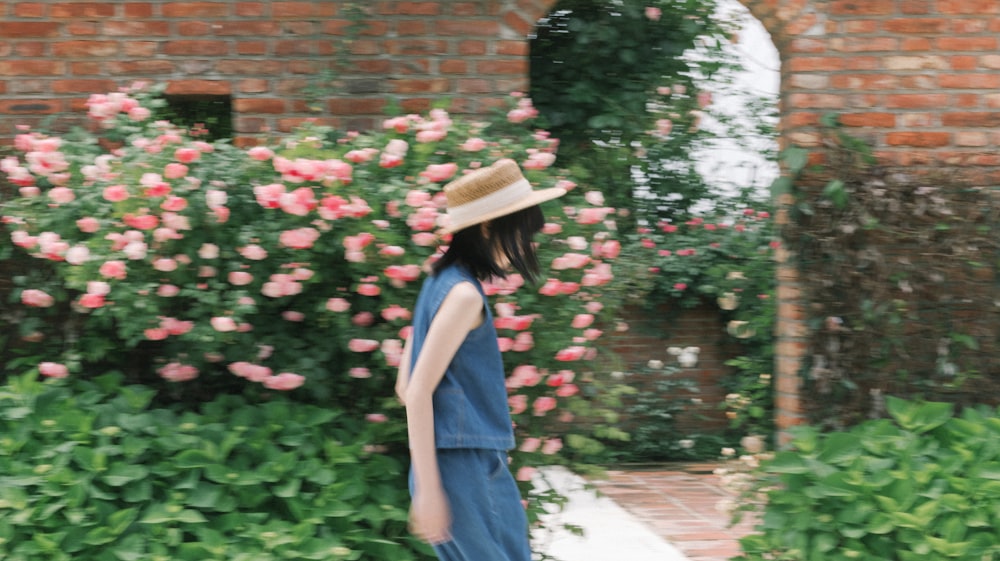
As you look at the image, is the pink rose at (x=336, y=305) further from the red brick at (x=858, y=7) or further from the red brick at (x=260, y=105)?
the red brick at (x=858, y=7)

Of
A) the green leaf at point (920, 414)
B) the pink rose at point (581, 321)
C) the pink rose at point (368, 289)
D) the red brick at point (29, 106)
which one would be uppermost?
the red brick at point (29, 106)

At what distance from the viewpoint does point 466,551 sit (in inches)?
98.0

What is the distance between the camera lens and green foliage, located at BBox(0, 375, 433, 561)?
3.21 metres

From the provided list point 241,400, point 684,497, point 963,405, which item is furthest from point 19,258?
point 684,497

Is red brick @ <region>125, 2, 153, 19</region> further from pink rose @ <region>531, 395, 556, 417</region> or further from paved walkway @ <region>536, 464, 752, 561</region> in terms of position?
paved walkway @ <region>536, 464, 752, 561</region>

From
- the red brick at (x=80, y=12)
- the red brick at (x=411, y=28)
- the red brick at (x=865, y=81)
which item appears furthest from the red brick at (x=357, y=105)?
the red brick at (x=865, y=81)

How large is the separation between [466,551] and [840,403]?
7.36 feet

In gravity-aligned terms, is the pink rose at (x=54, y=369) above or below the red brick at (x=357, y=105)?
below

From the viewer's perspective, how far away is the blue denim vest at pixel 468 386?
8.25 ft

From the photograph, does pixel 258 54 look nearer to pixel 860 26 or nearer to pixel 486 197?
pixel 486 197

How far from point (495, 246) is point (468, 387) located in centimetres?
36

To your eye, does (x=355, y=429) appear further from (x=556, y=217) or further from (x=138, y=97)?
(x=138, y=97)

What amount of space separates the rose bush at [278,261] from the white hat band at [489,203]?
0.74 metres

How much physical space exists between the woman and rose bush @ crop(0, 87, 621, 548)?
0.76 metres
